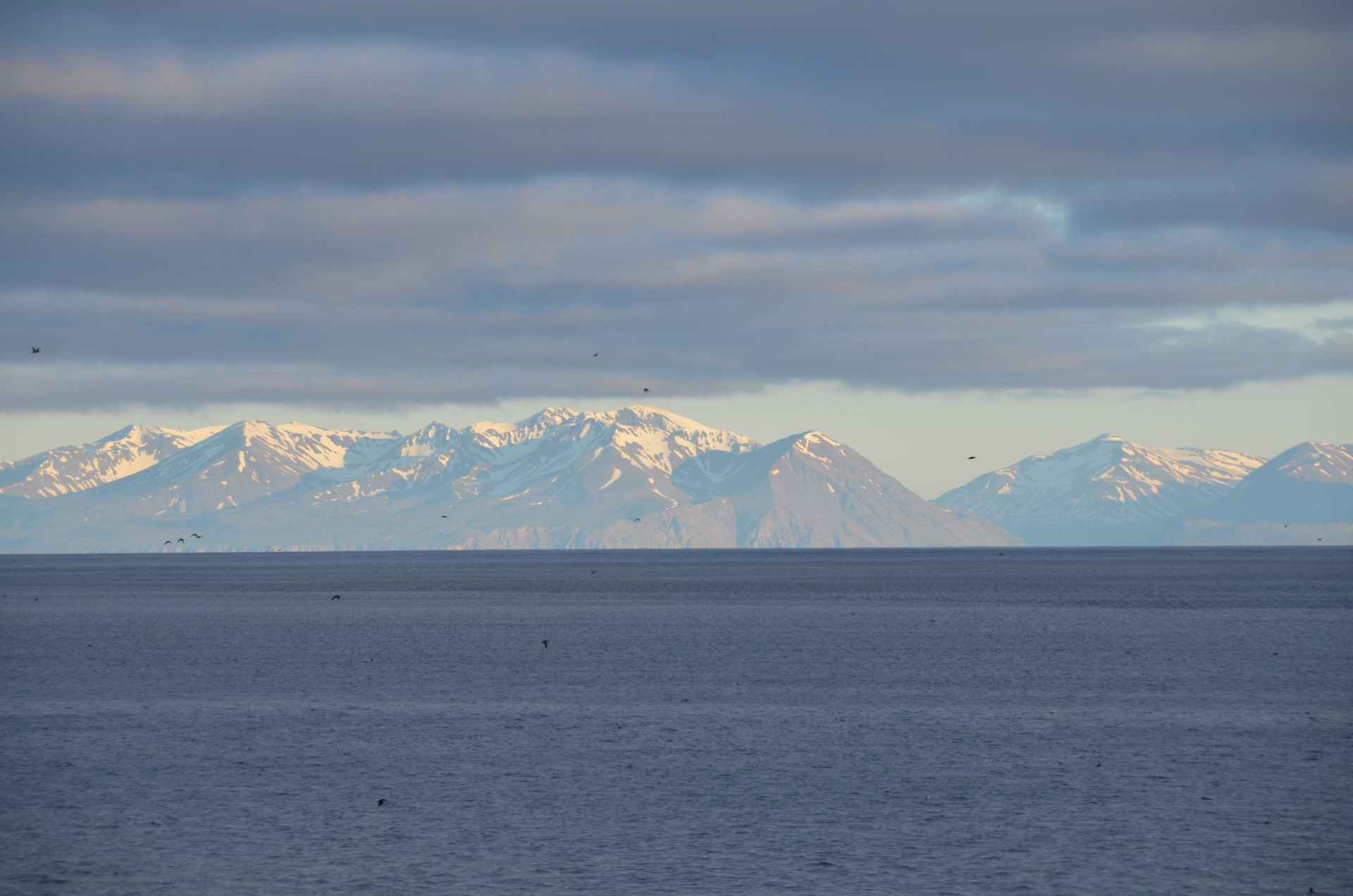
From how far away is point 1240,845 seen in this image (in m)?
33.2

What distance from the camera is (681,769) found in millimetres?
44094

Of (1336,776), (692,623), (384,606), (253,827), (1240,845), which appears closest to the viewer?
(1240,845)

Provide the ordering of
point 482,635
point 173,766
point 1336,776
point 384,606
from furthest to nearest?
Answer: point 384,606 < point 482,635 < point 173,766 < point 1336,776

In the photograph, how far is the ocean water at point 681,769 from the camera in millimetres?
31641

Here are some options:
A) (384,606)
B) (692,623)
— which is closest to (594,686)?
(692,623)

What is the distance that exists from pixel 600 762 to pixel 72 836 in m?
16.5

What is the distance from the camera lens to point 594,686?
68.2 meters

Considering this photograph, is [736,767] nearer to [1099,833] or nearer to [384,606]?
[1099,833]

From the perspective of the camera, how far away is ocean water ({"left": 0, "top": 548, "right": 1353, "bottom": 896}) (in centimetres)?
3164

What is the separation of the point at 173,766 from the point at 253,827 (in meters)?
10.4

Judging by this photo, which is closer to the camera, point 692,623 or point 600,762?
point 600,762

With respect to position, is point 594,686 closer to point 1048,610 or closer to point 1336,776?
point 1336,776

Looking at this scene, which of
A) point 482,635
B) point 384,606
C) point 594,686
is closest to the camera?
point 594,686

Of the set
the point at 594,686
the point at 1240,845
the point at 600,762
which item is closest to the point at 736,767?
the point at 600,762
